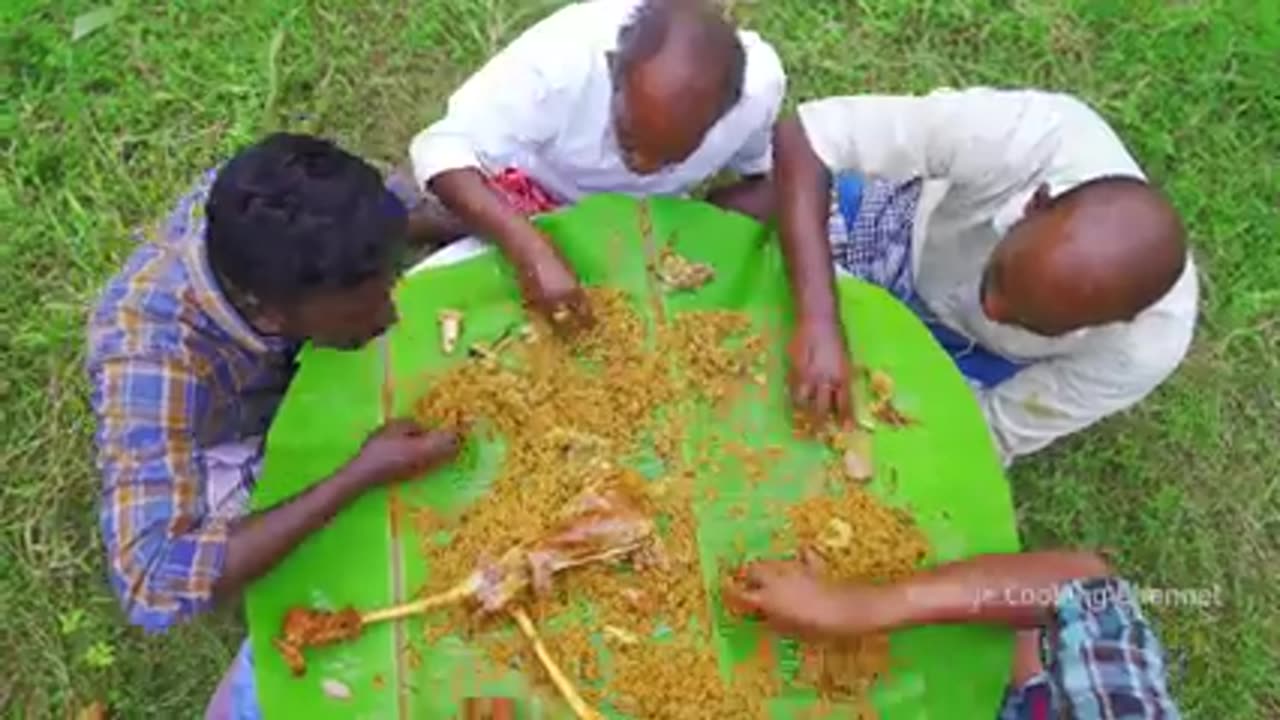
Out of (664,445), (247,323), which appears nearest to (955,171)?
(664,445)

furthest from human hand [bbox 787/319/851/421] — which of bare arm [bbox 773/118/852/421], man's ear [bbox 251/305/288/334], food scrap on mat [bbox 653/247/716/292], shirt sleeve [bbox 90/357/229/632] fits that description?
shirt sleeve [bbox 90/357/229/632]

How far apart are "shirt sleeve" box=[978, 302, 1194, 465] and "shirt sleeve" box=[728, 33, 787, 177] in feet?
1.95

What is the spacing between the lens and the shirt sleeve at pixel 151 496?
233 cm

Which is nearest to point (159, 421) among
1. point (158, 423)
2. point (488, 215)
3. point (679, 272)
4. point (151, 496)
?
point (158, 423)

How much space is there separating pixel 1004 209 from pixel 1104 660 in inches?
32.5

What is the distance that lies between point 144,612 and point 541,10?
1.85 meters

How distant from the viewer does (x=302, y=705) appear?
231 centimetres

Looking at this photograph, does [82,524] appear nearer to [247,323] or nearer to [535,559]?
[247,323]

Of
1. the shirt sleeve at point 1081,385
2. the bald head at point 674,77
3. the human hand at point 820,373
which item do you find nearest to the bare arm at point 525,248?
the bald head at point 674,77

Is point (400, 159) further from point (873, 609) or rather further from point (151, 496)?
point (873, 609)

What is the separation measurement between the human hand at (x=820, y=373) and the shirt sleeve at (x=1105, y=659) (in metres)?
0.45

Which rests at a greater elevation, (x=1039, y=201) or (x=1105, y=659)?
(x=1039, y=201)

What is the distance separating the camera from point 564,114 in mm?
2752

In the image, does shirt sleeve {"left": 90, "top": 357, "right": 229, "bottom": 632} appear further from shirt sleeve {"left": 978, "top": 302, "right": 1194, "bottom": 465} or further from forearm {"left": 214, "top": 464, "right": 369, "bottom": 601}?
shirt sleeve {"left": 978, "top": 302, "right": 1194, "bottom": 465}
